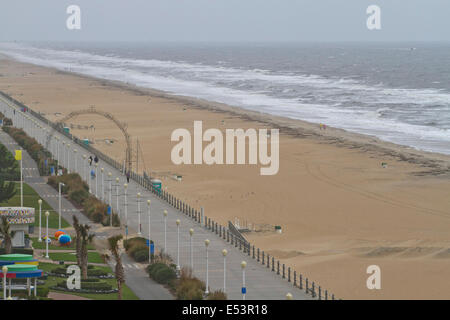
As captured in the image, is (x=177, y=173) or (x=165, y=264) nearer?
(x=165, y=264)

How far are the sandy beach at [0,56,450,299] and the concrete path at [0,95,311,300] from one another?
2.11m

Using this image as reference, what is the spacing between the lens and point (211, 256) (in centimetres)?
3872

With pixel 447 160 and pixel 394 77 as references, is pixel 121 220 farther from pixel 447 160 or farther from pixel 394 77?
pixel 394 77

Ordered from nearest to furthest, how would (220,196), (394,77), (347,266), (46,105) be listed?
(347,266) → (220,196) → (46,105) → (394,77)

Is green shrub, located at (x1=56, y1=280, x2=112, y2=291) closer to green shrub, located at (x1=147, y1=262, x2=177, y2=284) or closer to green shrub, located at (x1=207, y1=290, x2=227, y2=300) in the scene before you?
green shrub, located at (x1=147, y1=262, x2=177, y2=284)

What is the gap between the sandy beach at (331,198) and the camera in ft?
125

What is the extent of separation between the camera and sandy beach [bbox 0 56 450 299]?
38188mm

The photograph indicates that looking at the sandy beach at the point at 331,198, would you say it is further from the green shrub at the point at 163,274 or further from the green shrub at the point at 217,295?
the green shrub at the point at 163,274

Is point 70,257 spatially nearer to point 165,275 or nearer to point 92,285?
point 92,285

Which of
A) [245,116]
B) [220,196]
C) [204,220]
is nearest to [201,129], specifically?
[245,116]

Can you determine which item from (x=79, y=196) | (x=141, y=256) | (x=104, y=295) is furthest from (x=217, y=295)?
(x=79, y=196)

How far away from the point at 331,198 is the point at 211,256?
17.5 m

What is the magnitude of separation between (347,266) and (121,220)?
545 inches

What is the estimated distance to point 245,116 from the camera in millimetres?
103125
